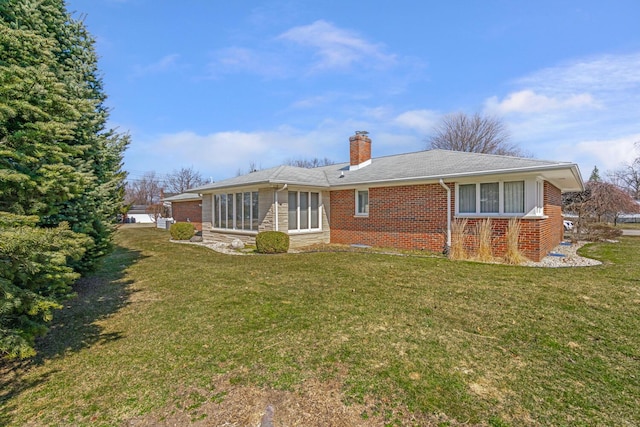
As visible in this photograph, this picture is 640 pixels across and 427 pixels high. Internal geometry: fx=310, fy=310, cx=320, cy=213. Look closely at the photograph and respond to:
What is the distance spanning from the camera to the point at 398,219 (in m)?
12.0

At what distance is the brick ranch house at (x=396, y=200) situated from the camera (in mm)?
9523

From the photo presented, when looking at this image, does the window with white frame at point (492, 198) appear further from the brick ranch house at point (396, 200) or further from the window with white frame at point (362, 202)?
the window with white frame at point (362, 202)

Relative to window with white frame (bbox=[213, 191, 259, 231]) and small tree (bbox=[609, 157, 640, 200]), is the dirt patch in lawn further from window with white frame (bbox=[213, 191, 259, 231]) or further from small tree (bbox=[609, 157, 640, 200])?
small tree (bbox=[609, 157, 640, 200])

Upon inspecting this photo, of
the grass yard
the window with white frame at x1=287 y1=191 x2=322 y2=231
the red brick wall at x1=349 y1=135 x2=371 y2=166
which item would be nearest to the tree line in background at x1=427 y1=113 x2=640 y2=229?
the red brick wall at x1=349 y1=135 x2=371 y2=166

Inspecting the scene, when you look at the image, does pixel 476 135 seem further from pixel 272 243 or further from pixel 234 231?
pixel 272 243

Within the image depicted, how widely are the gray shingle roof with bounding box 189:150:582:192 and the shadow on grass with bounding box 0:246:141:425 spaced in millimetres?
6508

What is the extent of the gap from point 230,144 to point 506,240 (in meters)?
24.9

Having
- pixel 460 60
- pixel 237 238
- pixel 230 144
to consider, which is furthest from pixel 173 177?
pixel 460 60

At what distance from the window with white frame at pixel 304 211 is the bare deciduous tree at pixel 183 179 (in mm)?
45142

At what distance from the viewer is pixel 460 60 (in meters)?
13.4

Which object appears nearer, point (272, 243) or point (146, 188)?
point (272, 243)

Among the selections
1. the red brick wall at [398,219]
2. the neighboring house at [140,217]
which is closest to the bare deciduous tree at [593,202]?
the red brick wall at [398,219]

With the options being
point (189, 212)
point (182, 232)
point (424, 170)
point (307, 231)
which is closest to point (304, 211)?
point (307, 231)

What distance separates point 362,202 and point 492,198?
4.97 m
